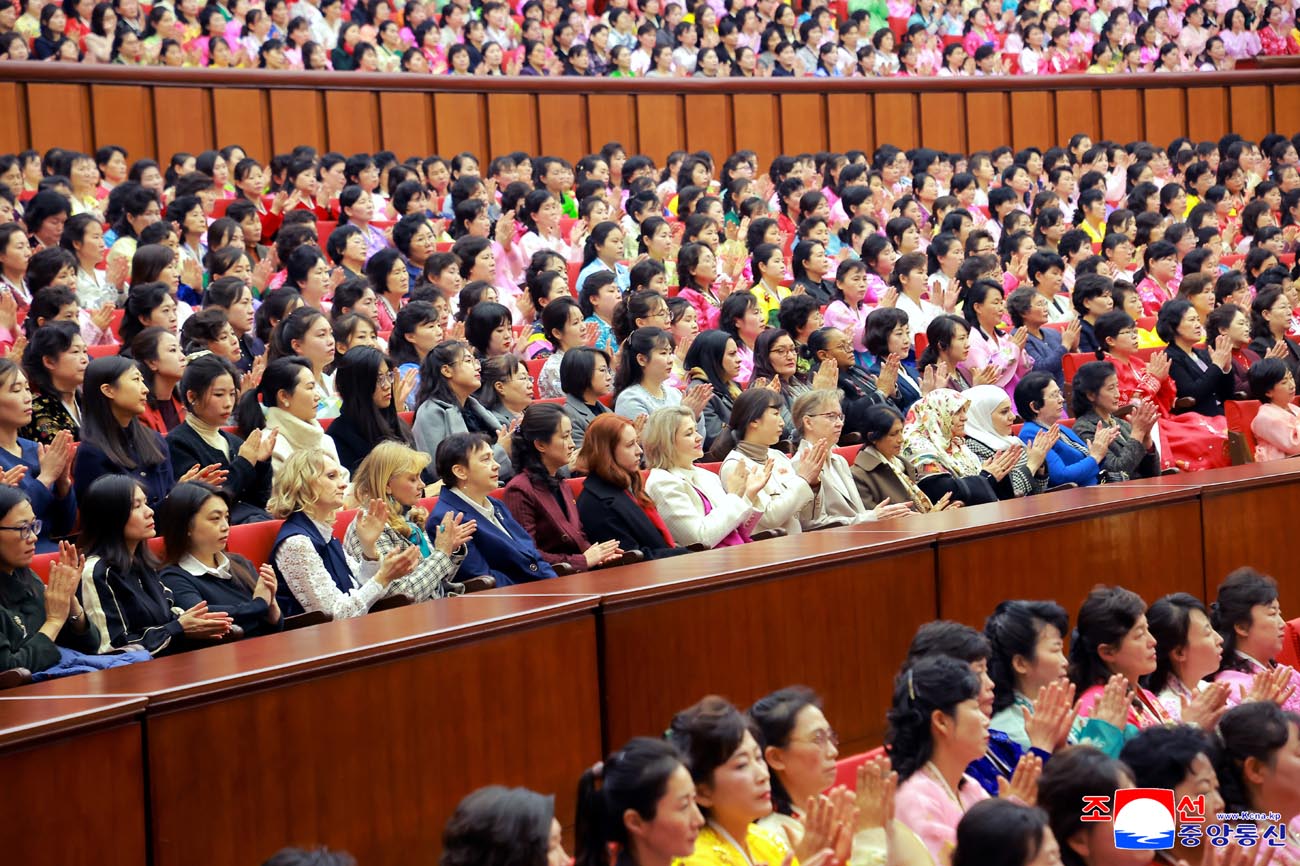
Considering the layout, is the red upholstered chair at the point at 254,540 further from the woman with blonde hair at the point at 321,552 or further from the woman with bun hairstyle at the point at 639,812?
the woman with bun hairstyle at the point at 639,812

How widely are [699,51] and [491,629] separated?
21.2 feet

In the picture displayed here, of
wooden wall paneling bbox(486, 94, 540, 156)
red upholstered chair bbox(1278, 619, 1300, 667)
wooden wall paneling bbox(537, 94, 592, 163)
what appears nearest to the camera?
red upholstered chair bbox(1278, 619, 1300, 667)

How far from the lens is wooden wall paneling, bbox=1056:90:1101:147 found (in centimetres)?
888

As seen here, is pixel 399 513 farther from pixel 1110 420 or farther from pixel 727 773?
pixel 1110 420

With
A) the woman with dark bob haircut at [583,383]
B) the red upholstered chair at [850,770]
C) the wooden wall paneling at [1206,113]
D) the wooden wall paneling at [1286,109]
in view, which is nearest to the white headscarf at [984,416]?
the woman with dark bob haircut at [583,383]

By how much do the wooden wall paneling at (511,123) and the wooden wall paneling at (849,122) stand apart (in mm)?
1589

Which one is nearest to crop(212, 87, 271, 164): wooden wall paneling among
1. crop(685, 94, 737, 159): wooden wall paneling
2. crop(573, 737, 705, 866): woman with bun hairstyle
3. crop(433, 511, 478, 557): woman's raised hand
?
crop(685, 94, 737, 159): wooden wall paneling

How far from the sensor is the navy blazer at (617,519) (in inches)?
127

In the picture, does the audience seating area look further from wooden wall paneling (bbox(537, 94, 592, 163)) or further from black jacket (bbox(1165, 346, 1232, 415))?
wooden wall paneling (bbox(537, 94, 592, 163))

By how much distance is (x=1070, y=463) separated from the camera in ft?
12.9

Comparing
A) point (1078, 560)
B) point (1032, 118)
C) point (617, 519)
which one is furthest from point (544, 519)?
point (1032, 118)

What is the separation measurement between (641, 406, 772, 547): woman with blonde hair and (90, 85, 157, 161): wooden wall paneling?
396 cm

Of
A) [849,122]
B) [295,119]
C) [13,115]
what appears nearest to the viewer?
[13,115]

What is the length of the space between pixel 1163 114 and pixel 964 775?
7603 millimetres
